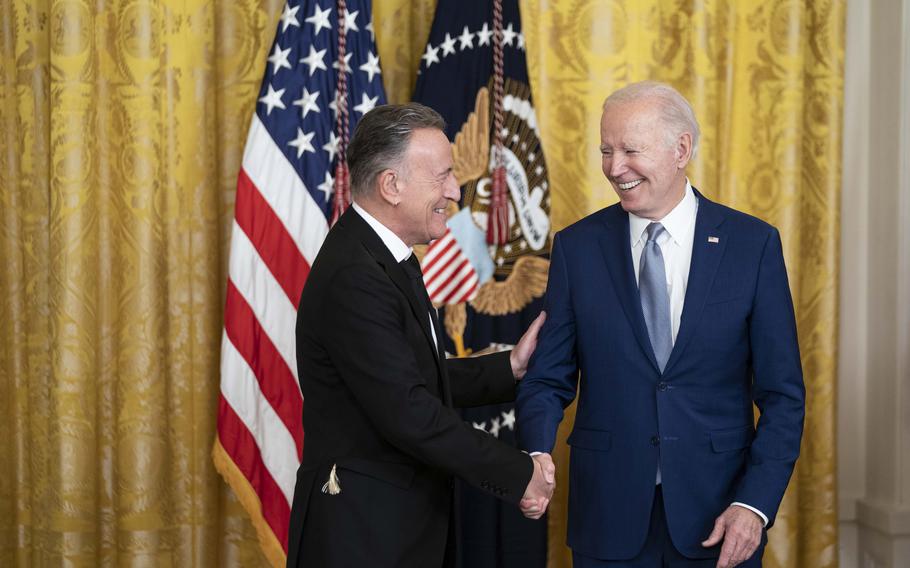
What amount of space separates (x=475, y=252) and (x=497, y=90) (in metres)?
0.61

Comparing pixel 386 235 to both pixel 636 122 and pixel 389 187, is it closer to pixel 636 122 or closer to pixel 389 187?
pixel 389 187

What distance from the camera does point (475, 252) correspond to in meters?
3.65

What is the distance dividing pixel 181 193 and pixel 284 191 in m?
0.59

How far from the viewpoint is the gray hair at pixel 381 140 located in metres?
2.54

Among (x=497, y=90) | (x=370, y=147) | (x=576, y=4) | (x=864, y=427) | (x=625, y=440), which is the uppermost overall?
(x=576, y=4)

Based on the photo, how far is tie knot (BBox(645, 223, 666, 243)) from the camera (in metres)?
2.42

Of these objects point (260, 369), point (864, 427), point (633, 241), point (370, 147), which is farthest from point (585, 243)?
point (864, 427)

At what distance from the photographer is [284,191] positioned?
3.65 metres

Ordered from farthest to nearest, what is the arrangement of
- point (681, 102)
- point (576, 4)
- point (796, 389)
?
point (576, 4) < point (681, 102) < point (796, 389)

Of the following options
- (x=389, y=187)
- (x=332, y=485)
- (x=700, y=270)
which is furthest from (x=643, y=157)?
(x=332, y=485)

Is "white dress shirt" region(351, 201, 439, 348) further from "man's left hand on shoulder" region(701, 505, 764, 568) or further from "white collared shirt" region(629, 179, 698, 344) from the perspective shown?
"man's left hand on shoulder" region(701, 505, 764, 568)

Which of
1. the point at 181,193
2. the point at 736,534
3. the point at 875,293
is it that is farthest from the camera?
the point at 181,193

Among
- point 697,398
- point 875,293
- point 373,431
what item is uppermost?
point 875,293

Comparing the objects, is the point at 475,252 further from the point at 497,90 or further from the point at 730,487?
the point at 730,487
